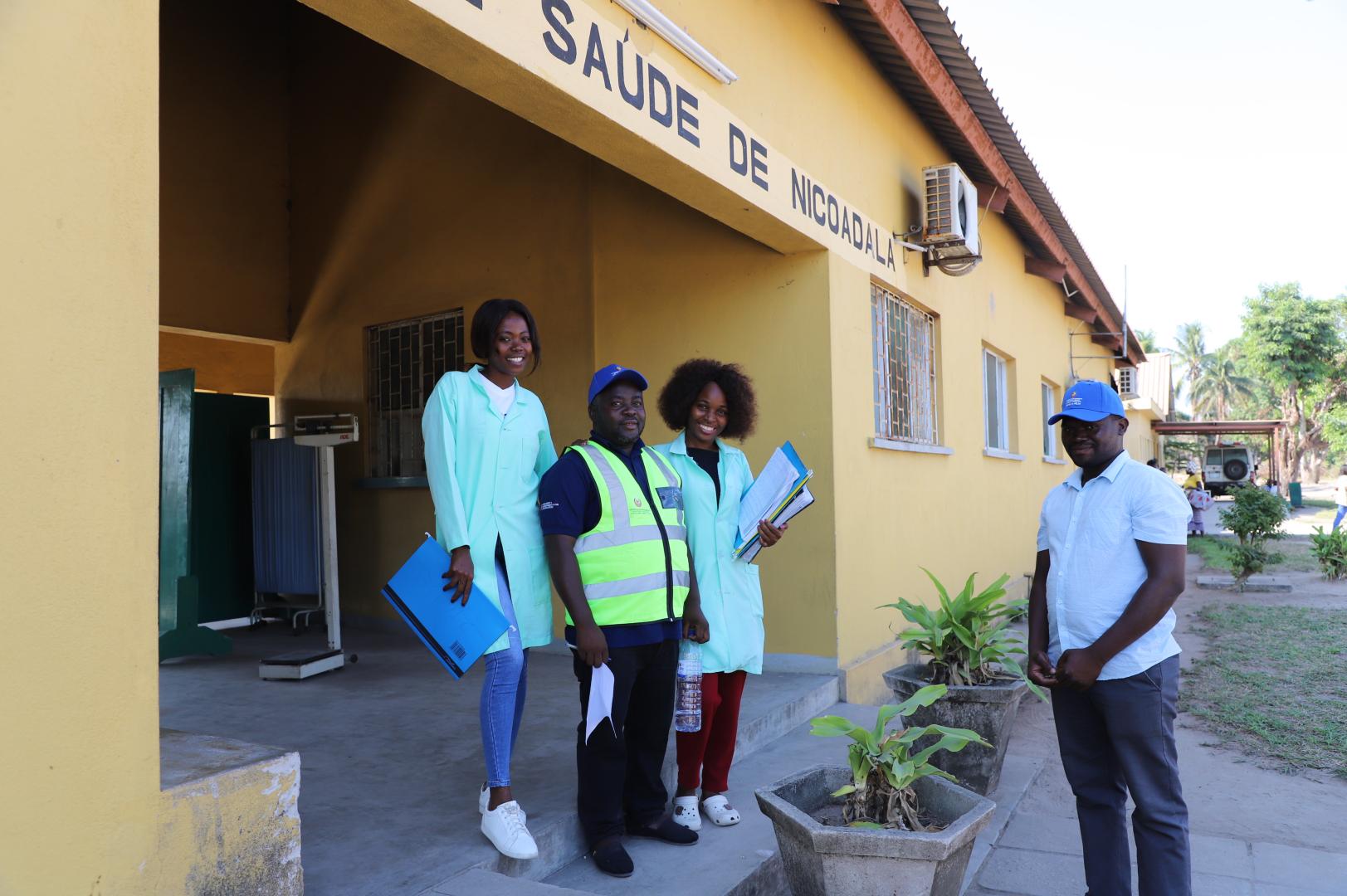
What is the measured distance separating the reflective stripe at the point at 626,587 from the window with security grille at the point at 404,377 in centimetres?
433

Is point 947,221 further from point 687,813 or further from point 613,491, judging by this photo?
point 687,813

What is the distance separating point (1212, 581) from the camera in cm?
1295

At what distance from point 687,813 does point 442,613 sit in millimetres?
1271

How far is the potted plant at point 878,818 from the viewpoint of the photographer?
8.87 ft

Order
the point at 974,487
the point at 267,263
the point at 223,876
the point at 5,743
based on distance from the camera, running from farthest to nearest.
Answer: the point at 974,487 → the point at 267,263 → the point at 223,876 → the point at 5,743

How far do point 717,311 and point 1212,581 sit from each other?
407 inches

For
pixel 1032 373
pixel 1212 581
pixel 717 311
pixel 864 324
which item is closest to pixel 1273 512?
pixel 1212 581

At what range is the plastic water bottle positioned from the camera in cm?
347

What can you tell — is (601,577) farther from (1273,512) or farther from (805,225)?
(1273,512)

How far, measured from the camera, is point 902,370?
23.9ft

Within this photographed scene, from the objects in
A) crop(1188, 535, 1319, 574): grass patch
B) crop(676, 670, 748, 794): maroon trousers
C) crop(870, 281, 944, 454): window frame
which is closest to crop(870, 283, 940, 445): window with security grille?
crop(870, 281, 944, 454): window frame

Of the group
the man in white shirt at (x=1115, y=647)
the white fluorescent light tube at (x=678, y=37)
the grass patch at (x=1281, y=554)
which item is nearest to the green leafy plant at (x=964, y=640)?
the man in white shirt at (x=1115, y=647)

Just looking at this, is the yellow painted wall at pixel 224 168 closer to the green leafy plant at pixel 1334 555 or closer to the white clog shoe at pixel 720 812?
the white clog shoe at pixel 720 812

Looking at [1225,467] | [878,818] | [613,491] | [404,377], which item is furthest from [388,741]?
[1225,467]
